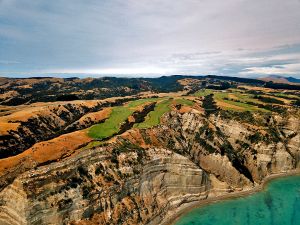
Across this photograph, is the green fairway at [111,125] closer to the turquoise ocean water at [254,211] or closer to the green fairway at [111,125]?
the green fairway at [111,125]

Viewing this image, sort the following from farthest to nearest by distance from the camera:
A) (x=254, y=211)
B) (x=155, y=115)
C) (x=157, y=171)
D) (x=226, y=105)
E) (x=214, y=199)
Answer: (x=226, y=105)
(x=155, y=115)
(x=214, y=199)
(x=157, y=171)
(x=254, y=211)

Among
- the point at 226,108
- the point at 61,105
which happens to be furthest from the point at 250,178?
the point at 61,105

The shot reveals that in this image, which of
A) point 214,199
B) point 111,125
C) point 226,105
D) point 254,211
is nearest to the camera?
point 254,211

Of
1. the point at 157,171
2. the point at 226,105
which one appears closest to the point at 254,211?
the point at 157,171

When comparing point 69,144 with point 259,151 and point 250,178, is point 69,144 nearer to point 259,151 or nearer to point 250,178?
point 250,178

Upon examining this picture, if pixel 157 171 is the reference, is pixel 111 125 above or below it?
above

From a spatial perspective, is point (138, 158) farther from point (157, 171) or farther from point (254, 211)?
point (254, 211)

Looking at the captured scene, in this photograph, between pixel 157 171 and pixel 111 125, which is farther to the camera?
pixel 111 125
